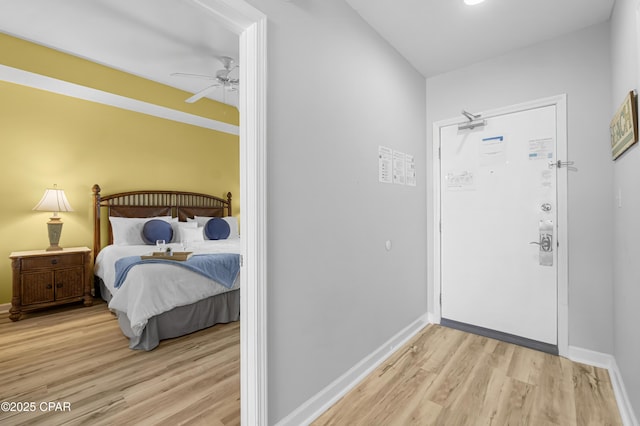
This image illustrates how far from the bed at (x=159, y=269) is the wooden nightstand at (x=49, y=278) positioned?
0.20 metres

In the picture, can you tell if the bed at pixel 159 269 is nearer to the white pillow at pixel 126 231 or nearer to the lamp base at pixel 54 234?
the white pillow at pixel 126 231

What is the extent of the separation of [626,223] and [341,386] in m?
2.00

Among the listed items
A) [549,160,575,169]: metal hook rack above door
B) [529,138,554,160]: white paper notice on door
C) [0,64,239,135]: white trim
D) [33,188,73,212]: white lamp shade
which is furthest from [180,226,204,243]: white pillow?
[549,160,575,169]: metal hook rack above door

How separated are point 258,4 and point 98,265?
12.8 ft

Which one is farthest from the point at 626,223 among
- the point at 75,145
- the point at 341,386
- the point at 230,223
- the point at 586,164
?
the point at 75,145

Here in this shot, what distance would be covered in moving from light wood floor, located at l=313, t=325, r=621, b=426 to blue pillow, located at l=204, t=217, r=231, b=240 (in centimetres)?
323

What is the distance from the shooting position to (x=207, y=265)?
2926mm

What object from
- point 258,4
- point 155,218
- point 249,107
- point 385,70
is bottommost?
Result: point 155,218

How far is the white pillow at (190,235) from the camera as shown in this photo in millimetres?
4199

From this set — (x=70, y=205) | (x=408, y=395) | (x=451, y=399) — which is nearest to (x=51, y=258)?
(x=70, y=205)

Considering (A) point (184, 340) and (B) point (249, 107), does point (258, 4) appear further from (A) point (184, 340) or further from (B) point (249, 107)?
(A) point (184, 340)

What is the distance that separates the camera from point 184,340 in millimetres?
2691

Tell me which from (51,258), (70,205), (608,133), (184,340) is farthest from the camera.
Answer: (70,205)

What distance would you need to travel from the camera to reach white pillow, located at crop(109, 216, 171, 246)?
12.9 feet
